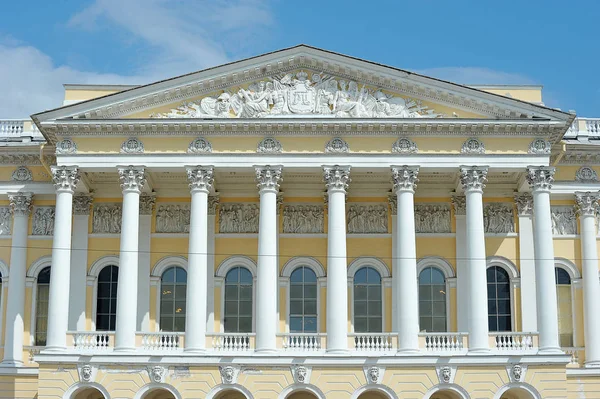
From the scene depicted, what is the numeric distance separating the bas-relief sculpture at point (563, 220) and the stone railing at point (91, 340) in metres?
16.6

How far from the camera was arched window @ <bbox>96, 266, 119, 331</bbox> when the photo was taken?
120 ft

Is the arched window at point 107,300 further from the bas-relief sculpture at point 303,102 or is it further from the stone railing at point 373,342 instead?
the stone railing at point 373,342

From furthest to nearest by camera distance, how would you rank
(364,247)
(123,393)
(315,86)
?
(364,247), (315,86), (123,393)

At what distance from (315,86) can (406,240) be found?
19.9 ft

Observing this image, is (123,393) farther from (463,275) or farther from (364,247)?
(463,275)

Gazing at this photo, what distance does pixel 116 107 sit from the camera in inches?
1345

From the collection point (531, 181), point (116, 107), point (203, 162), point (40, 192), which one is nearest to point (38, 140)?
point (40, 192)

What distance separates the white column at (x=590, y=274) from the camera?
3638 cm

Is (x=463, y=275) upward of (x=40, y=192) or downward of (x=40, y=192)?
downward

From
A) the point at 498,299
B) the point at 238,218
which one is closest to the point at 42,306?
the point at 238,218

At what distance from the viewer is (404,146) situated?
34.1m

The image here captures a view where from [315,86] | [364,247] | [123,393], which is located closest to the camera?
[123,393]

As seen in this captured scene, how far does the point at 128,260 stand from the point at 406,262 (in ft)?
29.7

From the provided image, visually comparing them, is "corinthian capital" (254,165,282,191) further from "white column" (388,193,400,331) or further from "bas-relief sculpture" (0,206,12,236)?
"bas-relief sculpture" (0,206,12,236)
